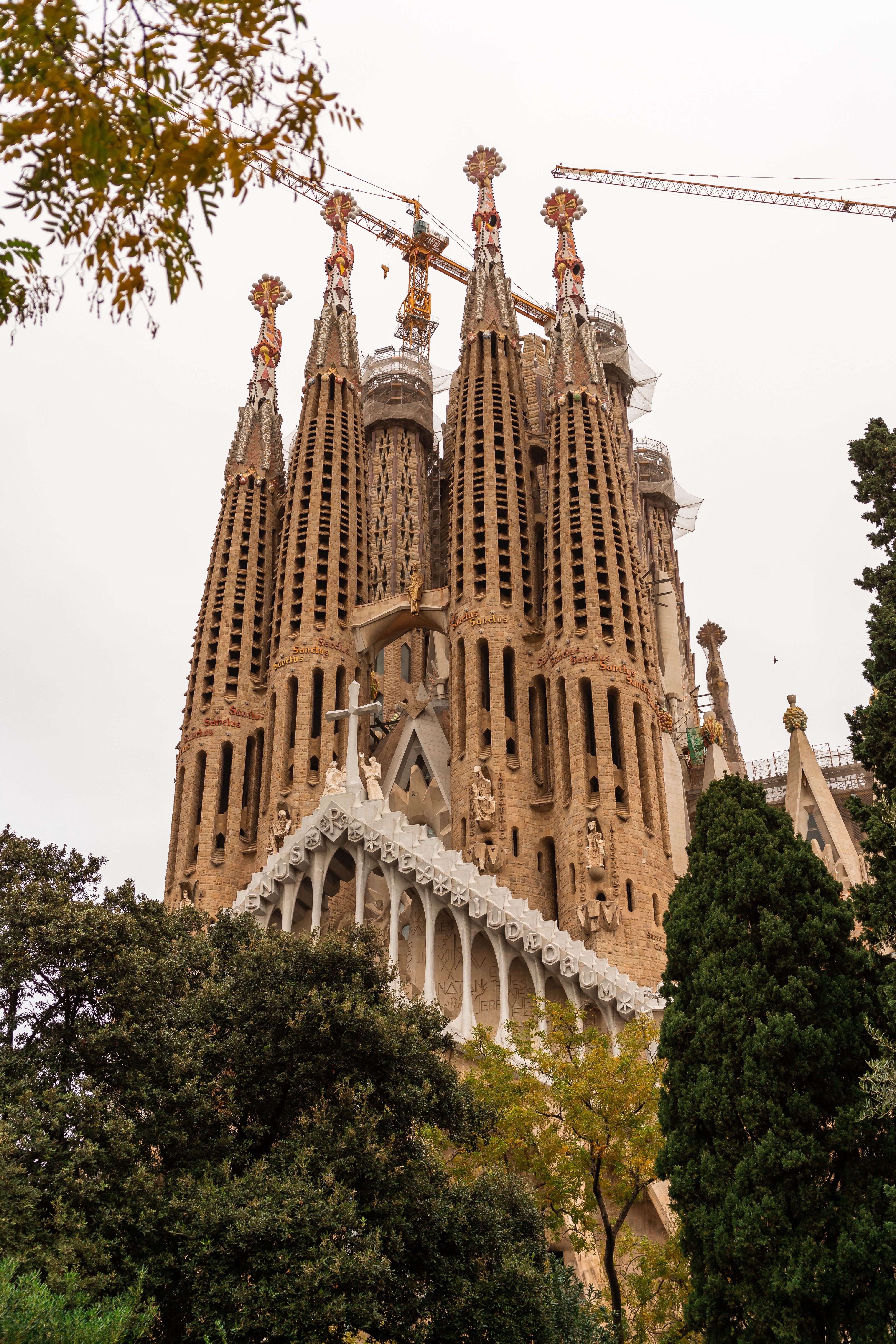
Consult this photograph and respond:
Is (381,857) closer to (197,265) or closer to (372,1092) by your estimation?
(372,1092)

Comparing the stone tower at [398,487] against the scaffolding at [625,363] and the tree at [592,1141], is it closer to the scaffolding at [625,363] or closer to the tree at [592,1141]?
the scaffolding at [625,363]

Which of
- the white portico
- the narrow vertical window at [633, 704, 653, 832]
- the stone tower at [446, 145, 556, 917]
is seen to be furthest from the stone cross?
the narrow vertical window at [633, 704, 653, 832]

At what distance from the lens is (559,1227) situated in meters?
22.5

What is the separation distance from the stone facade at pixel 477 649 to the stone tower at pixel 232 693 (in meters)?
0.08

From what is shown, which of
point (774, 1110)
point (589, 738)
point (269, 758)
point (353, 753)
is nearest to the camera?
point (774, 1110)

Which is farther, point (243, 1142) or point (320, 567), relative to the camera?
point (320, 567)

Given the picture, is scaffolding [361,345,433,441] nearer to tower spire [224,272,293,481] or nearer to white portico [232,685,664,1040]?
tower spire [224,272,293,481]

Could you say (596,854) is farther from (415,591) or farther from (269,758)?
(415,591)

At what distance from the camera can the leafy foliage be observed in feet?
35.9

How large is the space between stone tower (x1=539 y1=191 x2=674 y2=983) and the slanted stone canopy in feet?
10.3

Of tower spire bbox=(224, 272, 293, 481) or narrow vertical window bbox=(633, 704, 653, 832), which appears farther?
tower spire bbox=(224, 272, 293, 481)

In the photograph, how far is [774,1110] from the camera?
14430 mm

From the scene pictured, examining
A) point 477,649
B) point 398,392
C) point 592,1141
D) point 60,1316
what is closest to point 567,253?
point 398,392

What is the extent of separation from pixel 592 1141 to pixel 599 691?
2070cm
